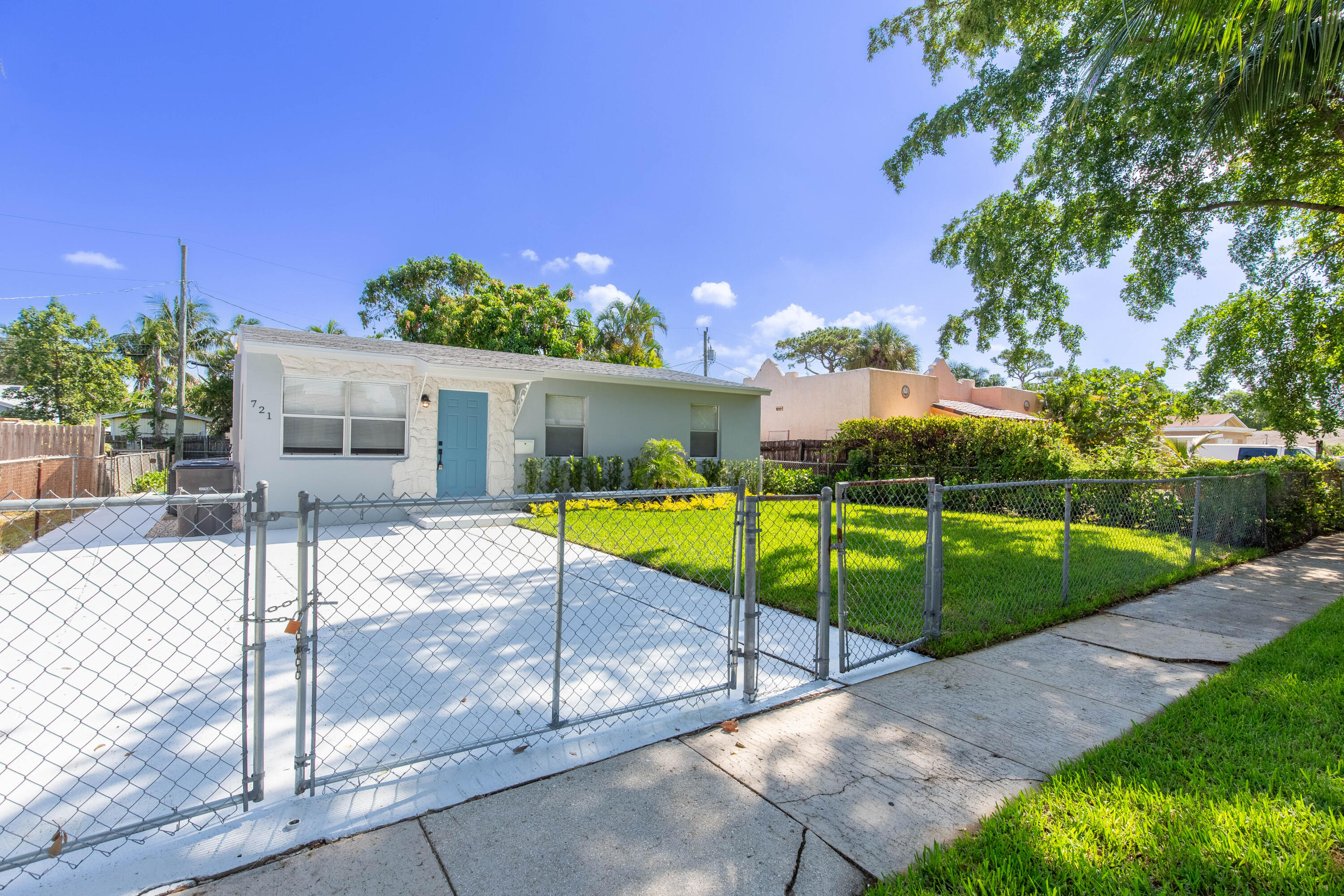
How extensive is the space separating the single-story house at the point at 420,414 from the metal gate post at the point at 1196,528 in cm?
921

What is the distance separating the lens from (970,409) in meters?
23.1

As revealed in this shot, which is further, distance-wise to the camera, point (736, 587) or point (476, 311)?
point (476, 311)

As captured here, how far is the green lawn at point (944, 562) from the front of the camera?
497cm

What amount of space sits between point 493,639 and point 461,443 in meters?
7.66

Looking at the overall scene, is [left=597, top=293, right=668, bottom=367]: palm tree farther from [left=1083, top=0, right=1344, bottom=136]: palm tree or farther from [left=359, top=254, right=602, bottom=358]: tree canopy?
[left=1083, top=0, right=1344, bottom=136]: palm tree

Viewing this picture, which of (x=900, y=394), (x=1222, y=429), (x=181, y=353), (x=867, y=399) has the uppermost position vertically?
(x=181, y=353)

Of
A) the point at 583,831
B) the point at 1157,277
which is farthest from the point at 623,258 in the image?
the point at 583,831

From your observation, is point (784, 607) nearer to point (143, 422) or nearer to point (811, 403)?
point (811, 403)

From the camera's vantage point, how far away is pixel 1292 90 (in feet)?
22.9

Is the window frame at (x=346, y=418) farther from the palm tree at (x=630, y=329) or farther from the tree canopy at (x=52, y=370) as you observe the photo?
the tree canopy at (x=52, y=370)

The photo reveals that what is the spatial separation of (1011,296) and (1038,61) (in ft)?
13.2

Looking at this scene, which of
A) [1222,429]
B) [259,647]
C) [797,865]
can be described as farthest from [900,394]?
[1222,429]

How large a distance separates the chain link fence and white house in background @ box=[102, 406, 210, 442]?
3052cm

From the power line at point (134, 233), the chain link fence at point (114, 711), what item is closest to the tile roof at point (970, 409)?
the chain link fence at point (114, 711)
